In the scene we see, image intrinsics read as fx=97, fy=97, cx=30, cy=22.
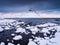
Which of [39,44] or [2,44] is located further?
[2,44]

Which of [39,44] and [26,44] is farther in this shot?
[26,44]

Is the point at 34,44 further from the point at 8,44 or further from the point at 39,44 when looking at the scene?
the point at 8,44

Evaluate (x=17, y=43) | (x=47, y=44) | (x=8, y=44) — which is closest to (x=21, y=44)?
(x=17, y=43)

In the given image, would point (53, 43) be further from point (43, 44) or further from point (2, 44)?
point (2, 44)

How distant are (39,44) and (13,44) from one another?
2275mm

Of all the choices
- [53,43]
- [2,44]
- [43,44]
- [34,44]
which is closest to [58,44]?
[53,43]

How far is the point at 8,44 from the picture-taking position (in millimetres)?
8359

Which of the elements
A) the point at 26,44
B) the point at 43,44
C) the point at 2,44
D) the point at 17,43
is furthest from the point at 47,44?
the point at 2,44

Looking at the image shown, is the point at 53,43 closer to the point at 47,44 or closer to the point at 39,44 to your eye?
the point at 47,44

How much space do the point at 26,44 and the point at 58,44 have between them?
2.67m

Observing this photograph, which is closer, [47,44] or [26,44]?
[47,44]

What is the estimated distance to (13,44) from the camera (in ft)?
27.6

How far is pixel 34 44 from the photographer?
7.93m

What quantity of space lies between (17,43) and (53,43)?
123 inches
